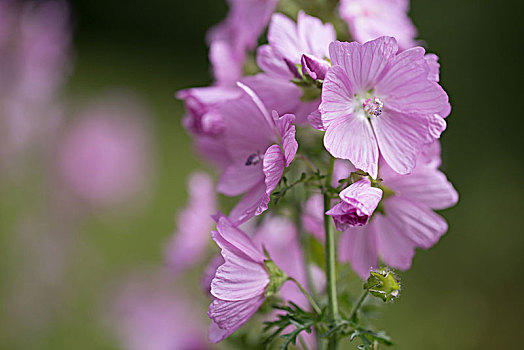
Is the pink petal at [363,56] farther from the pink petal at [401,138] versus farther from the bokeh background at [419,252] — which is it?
the bokeh background at [419,252]

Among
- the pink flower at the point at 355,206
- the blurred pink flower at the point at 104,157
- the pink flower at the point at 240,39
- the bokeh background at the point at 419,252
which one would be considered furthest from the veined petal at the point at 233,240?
the blurred pink flower at the point at 104,157

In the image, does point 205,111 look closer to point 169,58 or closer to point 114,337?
point 114,337

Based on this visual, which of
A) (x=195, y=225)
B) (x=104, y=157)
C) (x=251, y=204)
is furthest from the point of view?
(x=104, y=157)

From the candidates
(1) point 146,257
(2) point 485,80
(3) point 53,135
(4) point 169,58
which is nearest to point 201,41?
(4) point 169,58

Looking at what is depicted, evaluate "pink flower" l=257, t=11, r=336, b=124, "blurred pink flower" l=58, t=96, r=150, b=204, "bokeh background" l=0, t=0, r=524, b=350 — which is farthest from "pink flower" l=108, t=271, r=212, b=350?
"pink flower" l=257, t=11, r=336, b=124

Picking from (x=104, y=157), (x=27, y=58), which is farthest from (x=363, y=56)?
(x=104, y=157)

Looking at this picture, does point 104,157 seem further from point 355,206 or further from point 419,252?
point 355,206

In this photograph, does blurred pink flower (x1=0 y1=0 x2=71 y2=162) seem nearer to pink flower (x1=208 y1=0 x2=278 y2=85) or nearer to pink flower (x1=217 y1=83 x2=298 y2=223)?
pink flower (x1=208 y1=0 x2=278 y2=85)
